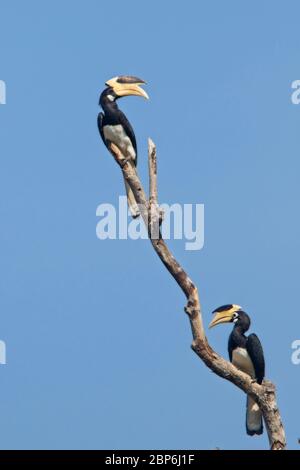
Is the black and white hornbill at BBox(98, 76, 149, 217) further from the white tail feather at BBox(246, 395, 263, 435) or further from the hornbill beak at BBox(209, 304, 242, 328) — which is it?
the white tail feather at BBox(246, 395, 263, 435)

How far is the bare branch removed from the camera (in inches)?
685

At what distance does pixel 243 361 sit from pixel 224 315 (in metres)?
0.63

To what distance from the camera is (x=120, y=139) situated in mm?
19797

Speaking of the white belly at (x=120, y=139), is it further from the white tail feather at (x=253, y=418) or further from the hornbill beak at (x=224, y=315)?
the white tail feather at (x=253, y=418)

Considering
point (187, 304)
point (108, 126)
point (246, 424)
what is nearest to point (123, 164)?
point (108, 126)

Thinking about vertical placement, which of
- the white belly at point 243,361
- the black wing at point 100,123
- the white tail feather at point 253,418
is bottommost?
the white tail feather at point 253,418

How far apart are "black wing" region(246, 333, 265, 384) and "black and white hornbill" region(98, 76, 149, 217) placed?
108 inches

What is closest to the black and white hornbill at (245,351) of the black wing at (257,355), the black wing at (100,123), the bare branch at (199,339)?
the black wing at (257,355)

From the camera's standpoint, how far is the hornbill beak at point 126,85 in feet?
64.2

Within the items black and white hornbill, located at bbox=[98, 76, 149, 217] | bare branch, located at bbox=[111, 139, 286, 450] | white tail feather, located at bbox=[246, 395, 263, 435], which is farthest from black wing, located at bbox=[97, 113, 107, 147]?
white tail feather, located at bbox=[246, 395, 263, 435]

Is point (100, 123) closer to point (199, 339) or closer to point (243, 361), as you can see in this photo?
point (243, 361)

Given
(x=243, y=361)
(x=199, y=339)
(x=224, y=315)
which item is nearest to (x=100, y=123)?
(x=224, y=315)

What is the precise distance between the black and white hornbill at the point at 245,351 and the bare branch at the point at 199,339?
1.97ft
